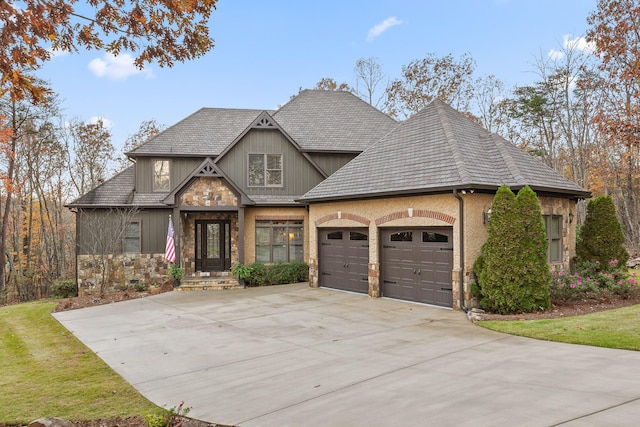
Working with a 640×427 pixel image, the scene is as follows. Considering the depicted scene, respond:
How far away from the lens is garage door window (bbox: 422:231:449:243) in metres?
12.0

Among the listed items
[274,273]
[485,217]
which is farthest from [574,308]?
[274,273]

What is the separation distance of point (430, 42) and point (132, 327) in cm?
2614

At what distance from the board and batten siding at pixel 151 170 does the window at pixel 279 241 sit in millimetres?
4162

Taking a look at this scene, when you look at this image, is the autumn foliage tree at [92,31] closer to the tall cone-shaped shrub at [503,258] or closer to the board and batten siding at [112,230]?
the tall cone-shaped shrub at [503,258]

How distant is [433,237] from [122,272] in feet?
44.0

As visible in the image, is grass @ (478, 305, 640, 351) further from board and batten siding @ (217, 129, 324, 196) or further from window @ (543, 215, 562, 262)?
A: board and batten siding @ (217, 129, 324, 196)

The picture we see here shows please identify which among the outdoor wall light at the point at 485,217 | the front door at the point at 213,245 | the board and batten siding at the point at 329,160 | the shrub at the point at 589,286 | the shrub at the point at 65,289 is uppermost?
the board and batten siding at the point at 329,160

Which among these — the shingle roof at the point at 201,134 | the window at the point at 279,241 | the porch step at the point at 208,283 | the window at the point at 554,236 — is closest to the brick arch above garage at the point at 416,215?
the window at the point at 554,236

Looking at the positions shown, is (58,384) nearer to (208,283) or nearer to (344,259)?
(344,259)

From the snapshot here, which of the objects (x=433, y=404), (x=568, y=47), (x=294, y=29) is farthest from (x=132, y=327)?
(x=568, y=47)

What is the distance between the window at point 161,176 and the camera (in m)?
19.6

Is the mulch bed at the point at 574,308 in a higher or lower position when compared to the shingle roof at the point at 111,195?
lower

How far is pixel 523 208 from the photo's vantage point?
10.6 m

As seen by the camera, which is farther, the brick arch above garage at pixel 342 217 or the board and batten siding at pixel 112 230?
the board and batten siding at pixel 112 230
